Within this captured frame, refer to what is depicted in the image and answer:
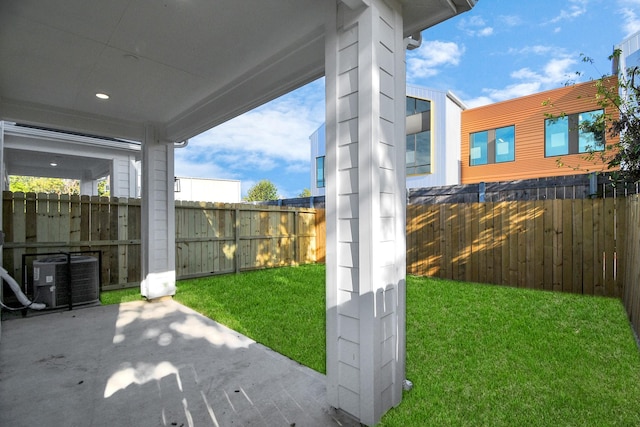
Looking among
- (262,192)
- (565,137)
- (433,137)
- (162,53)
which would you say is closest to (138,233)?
(162,53)

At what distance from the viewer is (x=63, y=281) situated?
4.22 meters

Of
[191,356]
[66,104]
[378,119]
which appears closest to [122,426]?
[191,356]

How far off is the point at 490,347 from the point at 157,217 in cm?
464

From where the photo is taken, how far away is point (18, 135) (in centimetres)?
590

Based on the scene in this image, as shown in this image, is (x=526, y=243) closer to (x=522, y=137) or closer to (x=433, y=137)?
(x=522, y=137)

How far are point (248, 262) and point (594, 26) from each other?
10111 millimetres

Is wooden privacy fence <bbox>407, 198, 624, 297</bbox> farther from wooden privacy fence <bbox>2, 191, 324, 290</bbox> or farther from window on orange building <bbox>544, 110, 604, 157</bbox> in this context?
window on orange building <bbox>544, 110, 604, 157</bbox>

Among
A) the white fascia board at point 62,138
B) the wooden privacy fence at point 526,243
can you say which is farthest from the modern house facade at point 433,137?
the white fascia board at point 62,138

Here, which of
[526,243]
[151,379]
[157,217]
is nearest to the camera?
[151,379]

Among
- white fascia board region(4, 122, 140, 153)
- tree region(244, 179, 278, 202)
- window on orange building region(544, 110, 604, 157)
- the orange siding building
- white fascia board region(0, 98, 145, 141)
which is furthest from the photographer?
tree region(244, 179, 278, 202)

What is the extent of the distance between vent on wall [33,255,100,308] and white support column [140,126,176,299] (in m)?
0.64

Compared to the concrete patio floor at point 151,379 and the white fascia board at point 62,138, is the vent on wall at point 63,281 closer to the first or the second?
the concrete patio floor at point 151,379

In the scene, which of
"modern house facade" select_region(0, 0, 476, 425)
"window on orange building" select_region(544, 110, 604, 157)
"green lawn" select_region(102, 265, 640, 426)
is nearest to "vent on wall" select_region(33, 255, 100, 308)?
"green lawn" select_region(102, 265, 640, 426)

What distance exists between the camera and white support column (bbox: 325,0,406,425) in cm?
173
